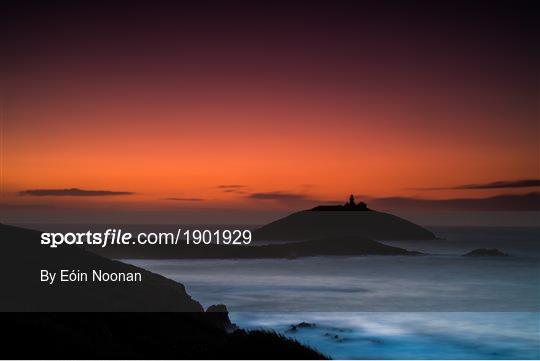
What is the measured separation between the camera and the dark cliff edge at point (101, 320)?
19.7 metres

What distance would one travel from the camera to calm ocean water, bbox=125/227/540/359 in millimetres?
42562

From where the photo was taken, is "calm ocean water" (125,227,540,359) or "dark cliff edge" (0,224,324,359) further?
"calm ocean water" (125,227,540,359)

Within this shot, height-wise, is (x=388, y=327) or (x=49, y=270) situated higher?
(x=49, y=270)

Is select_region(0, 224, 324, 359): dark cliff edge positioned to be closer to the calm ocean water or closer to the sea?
the sea

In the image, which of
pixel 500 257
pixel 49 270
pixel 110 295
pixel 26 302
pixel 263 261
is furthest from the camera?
pixel 500 257

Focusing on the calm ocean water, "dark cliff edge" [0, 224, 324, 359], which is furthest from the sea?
"dark cliff edge" [0, 224, 324, 359]

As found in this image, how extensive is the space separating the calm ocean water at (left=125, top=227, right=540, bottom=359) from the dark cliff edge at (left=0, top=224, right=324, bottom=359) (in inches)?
434

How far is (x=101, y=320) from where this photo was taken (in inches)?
1006

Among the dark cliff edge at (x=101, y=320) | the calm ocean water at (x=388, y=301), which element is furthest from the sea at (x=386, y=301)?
the dark cliff edge at (x=101, y=320)

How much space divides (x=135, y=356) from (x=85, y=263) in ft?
52.4

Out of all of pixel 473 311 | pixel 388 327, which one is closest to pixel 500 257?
pixel 473 311

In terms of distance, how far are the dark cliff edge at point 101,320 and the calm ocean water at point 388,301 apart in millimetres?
11013

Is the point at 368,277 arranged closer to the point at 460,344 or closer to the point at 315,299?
the point at 315,299

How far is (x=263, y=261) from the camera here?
134 metres
